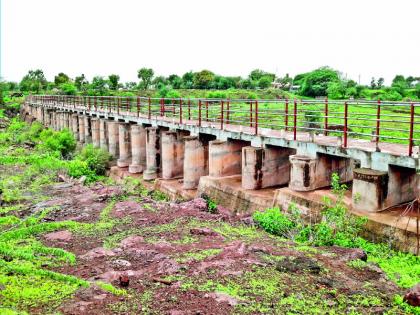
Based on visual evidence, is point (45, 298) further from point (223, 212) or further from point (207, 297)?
point (223, 212)

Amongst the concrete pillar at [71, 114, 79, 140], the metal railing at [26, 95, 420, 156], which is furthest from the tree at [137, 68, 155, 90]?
the concrete pillar at [71, 114, 79, 140]

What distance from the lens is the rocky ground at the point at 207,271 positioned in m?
7.36

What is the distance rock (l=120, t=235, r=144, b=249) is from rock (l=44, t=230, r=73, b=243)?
1.70 meters

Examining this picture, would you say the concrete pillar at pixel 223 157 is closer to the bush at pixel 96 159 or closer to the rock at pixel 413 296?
the rock at pixel 413 296

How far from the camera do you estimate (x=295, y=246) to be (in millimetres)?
10422

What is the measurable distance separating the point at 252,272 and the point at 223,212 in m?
6.32

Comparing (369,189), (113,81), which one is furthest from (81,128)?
(113,81)

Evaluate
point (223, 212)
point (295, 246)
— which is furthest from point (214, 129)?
point (295, 246)

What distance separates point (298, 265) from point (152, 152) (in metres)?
14.2

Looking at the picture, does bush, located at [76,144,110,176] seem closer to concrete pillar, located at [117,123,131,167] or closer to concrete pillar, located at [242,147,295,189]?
concrete pillar, located at [117,123,131,167]

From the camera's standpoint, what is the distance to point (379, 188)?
35.5ft

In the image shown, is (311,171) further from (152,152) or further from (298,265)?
(152,152)

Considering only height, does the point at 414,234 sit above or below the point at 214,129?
below

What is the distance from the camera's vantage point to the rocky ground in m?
7.36
